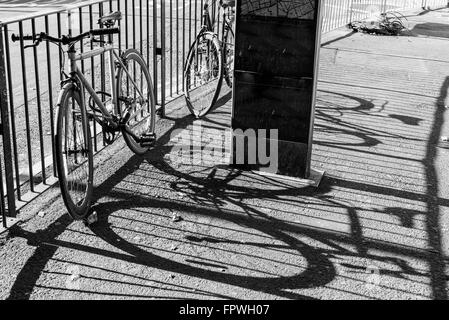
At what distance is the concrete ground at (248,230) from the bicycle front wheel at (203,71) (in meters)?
0.32

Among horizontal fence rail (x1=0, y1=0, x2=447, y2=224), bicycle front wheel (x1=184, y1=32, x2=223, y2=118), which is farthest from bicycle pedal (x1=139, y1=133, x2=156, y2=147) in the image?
bicycle front wheel (x1=184, y1=32, x2=223, y2=118)

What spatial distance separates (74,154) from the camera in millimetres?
4824

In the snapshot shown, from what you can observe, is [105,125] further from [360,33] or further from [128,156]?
[360,33]

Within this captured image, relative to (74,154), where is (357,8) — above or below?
above

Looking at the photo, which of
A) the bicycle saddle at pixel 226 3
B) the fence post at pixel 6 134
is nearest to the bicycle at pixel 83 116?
the fence post at pixel 6 134

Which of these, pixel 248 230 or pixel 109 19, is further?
pixel 109 19

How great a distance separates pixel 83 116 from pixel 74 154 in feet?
0.96

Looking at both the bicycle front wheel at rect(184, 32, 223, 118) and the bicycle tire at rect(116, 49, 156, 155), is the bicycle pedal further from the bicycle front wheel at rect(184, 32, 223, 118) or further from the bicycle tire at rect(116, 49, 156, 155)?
the bicycle front wheel at rect(184, 32, 223, 118)

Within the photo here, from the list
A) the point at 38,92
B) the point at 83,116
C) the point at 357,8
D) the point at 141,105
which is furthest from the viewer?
the point at 357,8

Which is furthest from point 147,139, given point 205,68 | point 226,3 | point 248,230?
point 226,3

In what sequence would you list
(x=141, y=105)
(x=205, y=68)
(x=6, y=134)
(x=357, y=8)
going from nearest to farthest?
(x=6, y=134)
(x=141, y=105)
(x=205, y=68)
(x=357, y=8)

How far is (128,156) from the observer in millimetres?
6246

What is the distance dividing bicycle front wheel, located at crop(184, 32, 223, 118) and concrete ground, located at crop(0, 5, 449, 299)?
0.32 m

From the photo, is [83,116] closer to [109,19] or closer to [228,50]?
[109,19]
